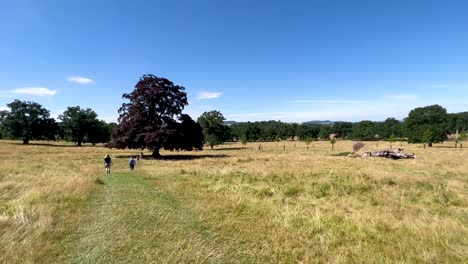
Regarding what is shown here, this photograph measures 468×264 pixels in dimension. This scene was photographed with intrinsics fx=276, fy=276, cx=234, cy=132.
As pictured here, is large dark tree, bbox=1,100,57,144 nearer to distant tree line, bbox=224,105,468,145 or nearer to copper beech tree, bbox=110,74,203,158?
copper beech tree, bbox=110,74,203,158

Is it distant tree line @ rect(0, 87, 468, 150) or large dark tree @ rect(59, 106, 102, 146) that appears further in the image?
large dark tree @ rect(59, 106, 102, 146)

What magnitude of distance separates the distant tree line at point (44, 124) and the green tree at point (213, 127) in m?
29.4

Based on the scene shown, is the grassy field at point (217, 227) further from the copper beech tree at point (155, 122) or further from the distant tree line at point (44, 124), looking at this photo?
the distant tree line at point (44, 124)

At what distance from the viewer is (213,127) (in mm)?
75188

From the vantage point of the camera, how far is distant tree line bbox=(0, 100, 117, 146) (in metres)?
76.1

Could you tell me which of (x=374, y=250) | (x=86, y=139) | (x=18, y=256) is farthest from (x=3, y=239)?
(x=86, y=139)

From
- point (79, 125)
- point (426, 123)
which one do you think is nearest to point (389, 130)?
point (426, 123)

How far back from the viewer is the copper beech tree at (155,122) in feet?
127

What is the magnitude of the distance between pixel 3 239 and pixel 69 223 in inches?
68.7

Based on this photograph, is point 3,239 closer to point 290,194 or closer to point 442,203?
point 290,194

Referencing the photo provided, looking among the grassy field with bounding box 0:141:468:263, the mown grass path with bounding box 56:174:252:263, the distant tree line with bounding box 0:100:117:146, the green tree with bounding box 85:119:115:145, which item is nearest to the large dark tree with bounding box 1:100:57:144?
the distant tree line with bounding box 0:100:117:146

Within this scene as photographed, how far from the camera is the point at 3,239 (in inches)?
264

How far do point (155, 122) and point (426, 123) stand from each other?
8863cm

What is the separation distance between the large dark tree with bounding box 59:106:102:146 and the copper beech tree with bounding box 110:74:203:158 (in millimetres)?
45186
